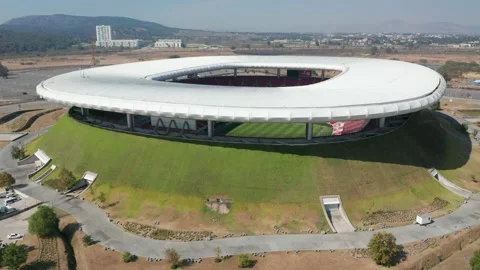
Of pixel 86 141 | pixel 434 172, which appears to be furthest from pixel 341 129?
pixel 86 141

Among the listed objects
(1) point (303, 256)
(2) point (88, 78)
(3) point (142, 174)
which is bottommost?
(1) point (303, 256)

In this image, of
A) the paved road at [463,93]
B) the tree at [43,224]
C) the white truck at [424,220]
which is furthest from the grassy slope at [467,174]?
the paved road at [463,93]

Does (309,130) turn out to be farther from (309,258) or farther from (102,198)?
(102,198)

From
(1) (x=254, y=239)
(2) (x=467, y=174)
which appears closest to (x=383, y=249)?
(1) (x=254, y=239)

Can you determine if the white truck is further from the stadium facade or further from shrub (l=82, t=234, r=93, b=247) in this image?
shrub (l=82, t=234, r=93, b=247)

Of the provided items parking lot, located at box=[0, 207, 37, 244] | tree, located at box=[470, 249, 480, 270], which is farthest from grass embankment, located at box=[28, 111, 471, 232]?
tree, located at box=[470, 249, 480, 270]

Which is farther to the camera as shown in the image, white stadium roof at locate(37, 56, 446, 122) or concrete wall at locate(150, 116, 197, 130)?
concrete wall at locate(150, 116, 197, 130)

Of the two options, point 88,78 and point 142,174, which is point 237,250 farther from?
point 88,78
